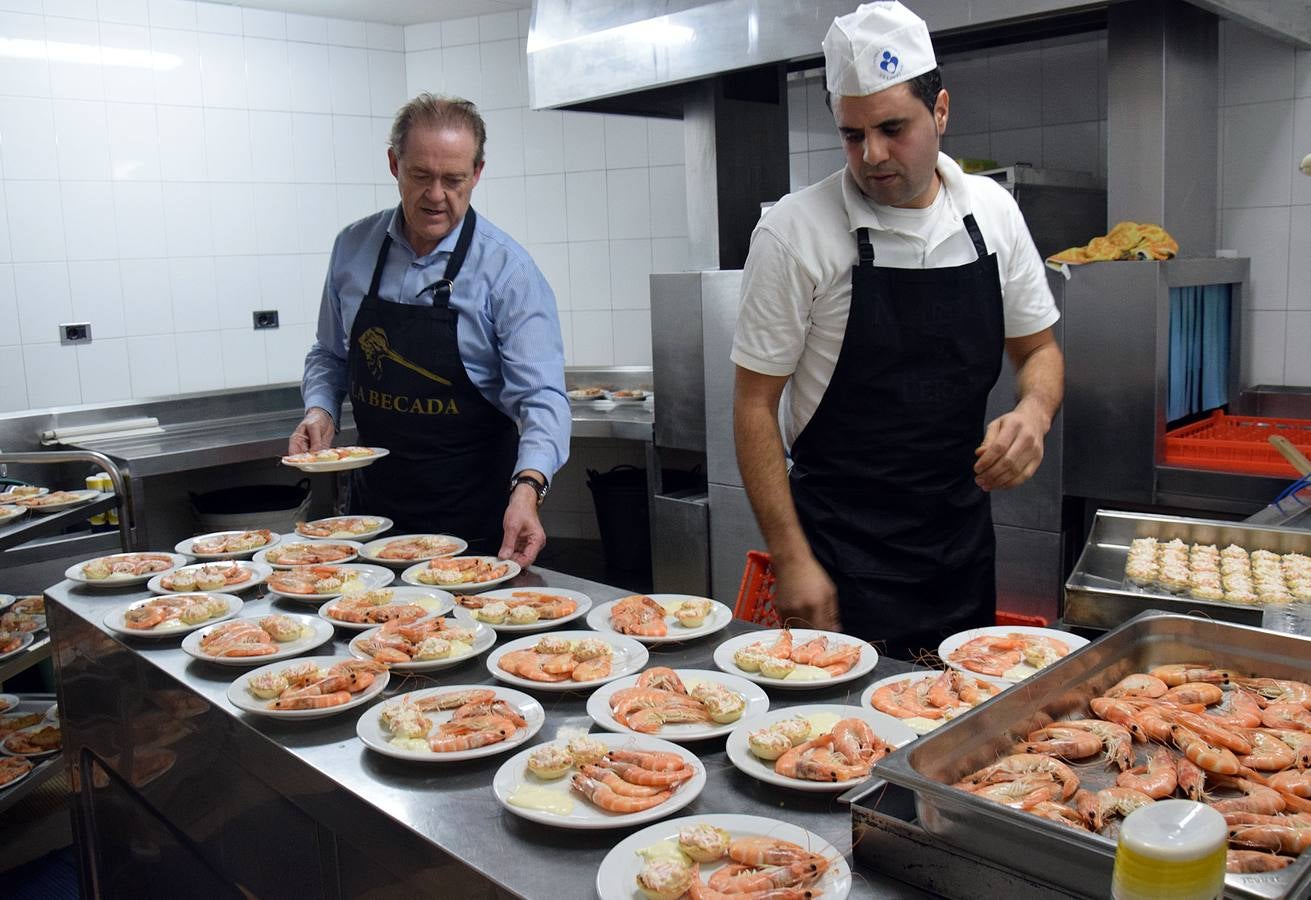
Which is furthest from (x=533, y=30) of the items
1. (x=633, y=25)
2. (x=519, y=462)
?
(x=519, y=462)

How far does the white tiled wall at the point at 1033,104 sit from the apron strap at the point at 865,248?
2297mm

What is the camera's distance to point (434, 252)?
3039 millimetres

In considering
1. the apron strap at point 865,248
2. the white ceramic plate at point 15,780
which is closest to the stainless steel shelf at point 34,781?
the white ceramic plate at point 15,780

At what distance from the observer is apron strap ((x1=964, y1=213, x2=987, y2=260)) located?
2436 mm

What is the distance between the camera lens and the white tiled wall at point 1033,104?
425cm

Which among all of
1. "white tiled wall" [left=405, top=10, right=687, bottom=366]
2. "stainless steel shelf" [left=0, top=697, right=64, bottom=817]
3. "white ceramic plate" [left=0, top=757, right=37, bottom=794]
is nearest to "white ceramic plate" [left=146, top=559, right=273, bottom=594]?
"stainless steel shelf" [left=0, top=697, right=64, bottom=817]

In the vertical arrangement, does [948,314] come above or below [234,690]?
above

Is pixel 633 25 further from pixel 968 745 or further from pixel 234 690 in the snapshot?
pixel 968 745

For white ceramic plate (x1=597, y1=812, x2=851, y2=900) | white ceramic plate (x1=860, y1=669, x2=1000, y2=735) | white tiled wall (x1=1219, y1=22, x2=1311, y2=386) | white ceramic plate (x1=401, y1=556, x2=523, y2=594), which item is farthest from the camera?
white tiled wall (x1=1219, y1=22, x2=1311, y2=386)

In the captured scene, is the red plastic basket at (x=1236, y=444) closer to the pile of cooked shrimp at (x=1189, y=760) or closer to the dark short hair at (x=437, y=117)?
the pile of cooked shrimp at (x=1189, y=760)

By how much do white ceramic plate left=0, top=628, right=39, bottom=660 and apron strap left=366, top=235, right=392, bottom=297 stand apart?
1.33 metres

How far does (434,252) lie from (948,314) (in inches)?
54.5

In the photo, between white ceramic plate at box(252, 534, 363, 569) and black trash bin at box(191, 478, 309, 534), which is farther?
black trash bin at box(191, 478, 309, 534)

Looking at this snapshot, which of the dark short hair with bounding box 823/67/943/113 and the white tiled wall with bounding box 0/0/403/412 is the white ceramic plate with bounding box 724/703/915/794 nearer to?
the dark short hair with bounding box 823/67/943/113
